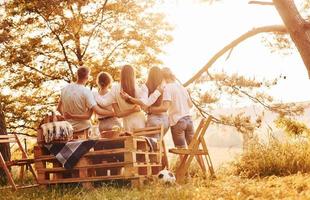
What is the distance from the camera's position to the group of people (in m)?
8.06

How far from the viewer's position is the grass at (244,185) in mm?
5690

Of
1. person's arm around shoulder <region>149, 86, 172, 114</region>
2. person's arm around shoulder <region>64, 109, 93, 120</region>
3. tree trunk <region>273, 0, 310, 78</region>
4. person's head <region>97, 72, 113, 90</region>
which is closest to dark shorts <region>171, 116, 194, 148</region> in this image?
person's arm around shoulder <region>149, 86, 172, 114</region>

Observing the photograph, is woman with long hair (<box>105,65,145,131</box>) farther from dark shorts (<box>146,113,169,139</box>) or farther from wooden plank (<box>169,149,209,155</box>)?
wooden plank (<box>169,149,209,155</box>)

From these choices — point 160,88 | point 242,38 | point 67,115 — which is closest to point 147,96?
point 160,88

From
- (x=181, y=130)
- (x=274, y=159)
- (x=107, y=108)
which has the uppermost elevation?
(x=107, y=108)

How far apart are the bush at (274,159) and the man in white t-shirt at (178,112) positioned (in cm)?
118

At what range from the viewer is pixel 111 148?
786 cm

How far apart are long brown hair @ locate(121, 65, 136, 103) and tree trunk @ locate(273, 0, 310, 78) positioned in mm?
2269

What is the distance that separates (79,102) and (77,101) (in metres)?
0.03

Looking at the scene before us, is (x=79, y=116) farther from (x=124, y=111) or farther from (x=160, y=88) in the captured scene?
(x=160, y=88)

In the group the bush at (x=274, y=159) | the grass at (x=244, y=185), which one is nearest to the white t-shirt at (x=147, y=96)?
the grass at (x=244, y=185)

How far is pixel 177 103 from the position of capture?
8805mm

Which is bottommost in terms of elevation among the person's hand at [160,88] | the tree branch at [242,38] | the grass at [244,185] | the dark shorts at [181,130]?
the grass at [244,185]

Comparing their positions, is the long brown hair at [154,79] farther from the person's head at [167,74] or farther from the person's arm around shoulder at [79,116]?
the person's arm around shoulder at [79,116]
